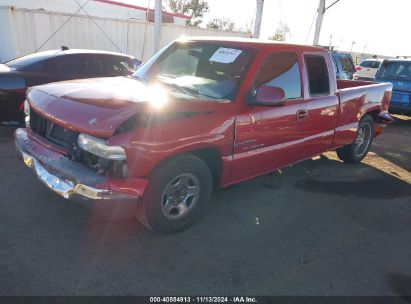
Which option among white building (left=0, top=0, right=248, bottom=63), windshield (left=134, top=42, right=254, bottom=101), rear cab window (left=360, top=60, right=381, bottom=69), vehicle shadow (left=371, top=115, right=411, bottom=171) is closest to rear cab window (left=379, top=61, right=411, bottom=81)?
vehicle shadow (left=371, top=115, right=411, bottom=171)

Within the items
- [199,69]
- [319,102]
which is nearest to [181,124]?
[199,69]

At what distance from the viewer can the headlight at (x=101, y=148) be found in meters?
2.91

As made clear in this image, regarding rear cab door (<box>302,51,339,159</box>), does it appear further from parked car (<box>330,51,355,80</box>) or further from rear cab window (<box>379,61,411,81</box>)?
parked car (<box>330,51,355,80</box>)

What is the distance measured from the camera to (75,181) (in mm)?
2965

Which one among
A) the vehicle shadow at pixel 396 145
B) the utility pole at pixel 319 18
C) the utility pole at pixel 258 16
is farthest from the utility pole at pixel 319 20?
the vehicle shadow at pixel 396 145

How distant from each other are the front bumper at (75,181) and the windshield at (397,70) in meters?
10.0

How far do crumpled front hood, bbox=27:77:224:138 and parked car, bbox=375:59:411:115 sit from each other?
343 inches

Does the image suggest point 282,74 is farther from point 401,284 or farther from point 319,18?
point 319,18

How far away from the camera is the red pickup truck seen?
2.99 metres

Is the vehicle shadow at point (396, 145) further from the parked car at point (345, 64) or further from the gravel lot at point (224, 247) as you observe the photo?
the parked car at point (345, 64)

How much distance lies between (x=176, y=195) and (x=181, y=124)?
0.70 metres

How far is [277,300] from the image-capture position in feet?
9.22

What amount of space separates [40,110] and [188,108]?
137 cm

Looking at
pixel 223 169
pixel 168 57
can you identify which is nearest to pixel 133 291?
pixel 223 169
